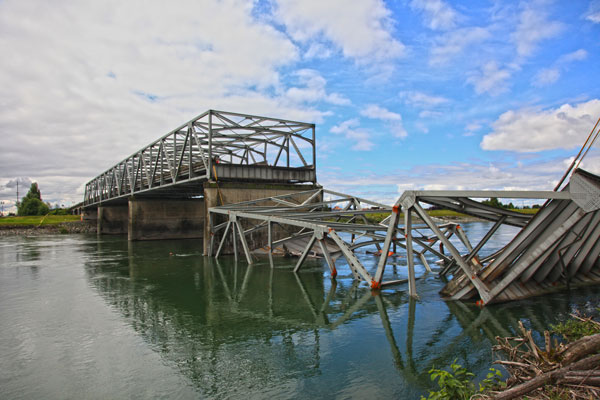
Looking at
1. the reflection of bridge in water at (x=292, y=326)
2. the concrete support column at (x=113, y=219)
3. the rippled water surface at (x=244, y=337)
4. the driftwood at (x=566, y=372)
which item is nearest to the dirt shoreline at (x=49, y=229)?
the concrete support column at (x=113, y=219)

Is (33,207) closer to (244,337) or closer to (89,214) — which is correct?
(89,214)

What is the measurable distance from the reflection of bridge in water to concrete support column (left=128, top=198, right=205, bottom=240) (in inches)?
1515

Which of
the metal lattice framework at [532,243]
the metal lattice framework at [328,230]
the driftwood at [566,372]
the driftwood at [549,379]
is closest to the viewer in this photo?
the driftwood at [566,372]

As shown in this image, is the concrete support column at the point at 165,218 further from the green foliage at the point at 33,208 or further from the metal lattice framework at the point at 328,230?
the green foliage at the point at 33,208

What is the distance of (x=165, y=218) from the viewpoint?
58906 millimetres

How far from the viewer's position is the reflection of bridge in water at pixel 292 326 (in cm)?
859

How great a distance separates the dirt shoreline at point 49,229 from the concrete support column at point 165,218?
89.5 ft

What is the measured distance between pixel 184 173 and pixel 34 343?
3465cm

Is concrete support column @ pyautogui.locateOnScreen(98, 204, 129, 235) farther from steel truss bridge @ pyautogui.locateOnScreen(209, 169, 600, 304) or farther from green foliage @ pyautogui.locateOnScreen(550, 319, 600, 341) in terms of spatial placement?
green foliage @ pyautogui.locateOnScreen(550, 319, 600, 341)

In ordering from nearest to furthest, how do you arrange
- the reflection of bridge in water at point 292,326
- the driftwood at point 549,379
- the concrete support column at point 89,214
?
the driftwood at point 549,379
the reflection of bridge in water at point 292,326
the concrete support column at point 89,214

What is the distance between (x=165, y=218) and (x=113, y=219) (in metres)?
27.5

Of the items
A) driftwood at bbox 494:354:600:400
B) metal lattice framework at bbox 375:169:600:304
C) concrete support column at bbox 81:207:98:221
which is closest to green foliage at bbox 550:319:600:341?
metal lattice framework at bbox 375:169:600:304

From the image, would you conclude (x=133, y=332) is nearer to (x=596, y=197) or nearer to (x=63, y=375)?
(x=63, y=375)

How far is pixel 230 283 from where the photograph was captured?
19719 mm
